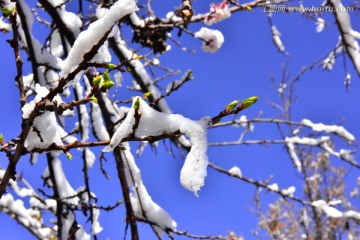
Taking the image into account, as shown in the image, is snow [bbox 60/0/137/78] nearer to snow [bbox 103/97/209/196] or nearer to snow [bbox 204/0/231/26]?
snow [bbox 103/97/209/196]

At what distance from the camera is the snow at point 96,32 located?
68 centimetres

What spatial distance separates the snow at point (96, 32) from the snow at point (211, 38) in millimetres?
2285

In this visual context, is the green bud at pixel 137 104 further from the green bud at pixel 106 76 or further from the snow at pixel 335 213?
the snow at pixel 335 213

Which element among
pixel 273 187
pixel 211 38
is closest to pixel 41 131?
pixel 211 38

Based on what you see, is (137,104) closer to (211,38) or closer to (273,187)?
(211,38)

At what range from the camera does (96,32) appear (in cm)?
70

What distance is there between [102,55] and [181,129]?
8.9 inches

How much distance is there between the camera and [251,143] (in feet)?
10.7

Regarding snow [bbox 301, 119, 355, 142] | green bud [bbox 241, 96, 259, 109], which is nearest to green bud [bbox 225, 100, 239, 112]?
green bud [bbox 241, 96, 259, 109]

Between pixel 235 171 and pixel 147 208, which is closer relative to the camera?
pixel 147 208

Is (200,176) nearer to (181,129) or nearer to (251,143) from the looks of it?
(181,129)

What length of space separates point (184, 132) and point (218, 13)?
2.39 m

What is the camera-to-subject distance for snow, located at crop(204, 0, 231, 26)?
9.77ft

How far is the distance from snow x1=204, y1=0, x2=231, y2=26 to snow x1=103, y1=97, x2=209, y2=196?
7.57 feet
